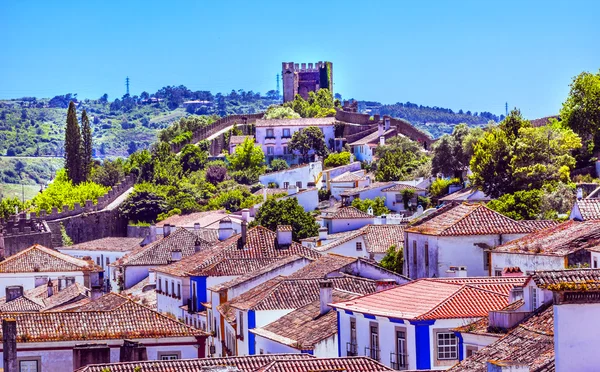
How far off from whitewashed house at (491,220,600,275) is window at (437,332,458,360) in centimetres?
670

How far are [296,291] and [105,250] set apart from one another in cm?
5831

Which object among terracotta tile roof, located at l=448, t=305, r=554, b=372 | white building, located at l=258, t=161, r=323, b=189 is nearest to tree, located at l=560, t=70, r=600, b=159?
white building, located at l=258, t=161, r=323, b=189

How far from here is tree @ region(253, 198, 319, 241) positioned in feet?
268

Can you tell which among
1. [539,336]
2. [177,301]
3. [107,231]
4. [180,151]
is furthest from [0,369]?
[180,151]

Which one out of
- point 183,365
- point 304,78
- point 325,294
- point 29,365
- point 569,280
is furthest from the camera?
point 304,78

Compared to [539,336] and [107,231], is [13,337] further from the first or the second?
[107,231]

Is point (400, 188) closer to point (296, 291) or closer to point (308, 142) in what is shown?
point (308, 142)

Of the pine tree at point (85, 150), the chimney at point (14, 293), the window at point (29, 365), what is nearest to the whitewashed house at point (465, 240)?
the window at point (29, 365)

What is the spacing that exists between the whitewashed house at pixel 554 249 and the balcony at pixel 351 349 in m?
6.42

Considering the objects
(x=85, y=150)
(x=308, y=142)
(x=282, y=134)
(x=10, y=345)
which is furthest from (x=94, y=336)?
(x=85, y=150)

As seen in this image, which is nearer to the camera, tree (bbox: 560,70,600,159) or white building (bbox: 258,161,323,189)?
tree (bbox: 560,70,600,159)

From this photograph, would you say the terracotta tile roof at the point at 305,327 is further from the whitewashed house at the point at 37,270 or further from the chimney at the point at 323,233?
the whitewashed house at the point at 37,270

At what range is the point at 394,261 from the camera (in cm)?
5922

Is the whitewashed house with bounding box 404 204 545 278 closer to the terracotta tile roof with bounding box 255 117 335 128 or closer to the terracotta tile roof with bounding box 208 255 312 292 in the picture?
the terracotta tile roof with bounding box 208 255 312 292
